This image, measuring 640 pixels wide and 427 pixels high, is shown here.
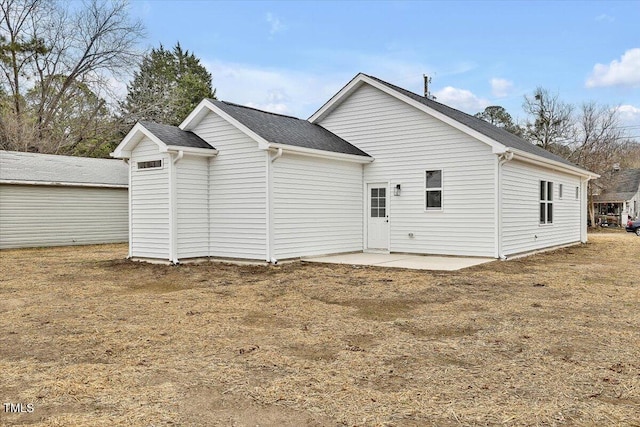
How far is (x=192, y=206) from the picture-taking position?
1109cm

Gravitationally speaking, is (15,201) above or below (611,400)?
above

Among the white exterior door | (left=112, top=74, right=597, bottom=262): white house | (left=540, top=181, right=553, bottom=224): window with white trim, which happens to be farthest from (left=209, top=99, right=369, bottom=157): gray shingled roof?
A: (left=540, top=181, right=553, bottom=224): window with white trim

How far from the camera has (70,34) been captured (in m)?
→ 28.1

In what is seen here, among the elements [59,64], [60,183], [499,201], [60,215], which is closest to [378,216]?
[499,201]

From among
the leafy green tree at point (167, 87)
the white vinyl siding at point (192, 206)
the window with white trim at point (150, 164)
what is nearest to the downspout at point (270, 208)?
the white vinyl siding at point (192, 206)

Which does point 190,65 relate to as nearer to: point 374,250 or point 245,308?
point 374,250

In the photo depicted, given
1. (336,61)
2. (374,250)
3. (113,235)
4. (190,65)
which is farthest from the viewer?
(190,65)

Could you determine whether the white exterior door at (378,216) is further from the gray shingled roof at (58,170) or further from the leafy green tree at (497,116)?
the leafy green tree at (497,116)

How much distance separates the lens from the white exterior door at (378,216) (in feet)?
42.1

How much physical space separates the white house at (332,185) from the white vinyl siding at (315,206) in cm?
3

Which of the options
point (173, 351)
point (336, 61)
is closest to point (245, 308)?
point (173, 351)

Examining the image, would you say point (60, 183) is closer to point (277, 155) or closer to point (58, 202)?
point (58, 202)

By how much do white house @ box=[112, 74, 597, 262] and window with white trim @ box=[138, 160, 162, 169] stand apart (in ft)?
0.08

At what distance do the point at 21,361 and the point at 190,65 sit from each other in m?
41.8
